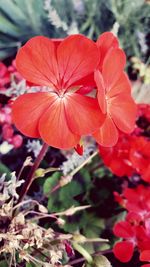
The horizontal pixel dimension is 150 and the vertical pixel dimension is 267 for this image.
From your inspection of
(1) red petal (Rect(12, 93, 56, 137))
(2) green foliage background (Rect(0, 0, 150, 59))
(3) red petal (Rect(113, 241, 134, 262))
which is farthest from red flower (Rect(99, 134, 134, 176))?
(2) green foliage background (Rect(0, 0, 150, 59))

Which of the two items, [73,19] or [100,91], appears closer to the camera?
[100,91]

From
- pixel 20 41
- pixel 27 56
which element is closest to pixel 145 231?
pixel 27 56

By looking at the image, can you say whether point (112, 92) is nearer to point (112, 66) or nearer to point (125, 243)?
point (112, 66)

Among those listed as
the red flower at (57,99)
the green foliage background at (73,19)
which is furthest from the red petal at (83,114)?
the green foliage background at (73,19)

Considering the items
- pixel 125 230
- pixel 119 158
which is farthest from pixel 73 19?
pixel 125 230

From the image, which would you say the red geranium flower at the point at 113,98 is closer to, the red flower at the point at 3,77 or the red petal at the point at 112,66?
the red petal at the point at 112,66

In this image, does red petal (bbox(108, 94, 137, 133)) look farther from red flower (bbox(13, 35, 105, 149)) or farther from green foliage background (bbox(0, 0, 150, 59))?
green foliage background (bbox(0, 0, 150, 59))

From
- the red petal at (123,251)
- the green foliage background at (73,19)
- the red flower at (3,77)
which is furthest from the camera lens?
the green foliage background at (73,19)
